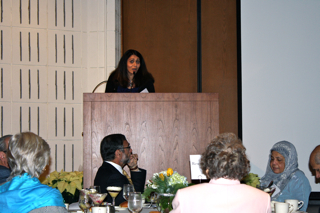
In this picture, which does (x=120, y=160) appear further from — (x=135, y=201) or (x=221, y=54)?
(x=221, y=54)

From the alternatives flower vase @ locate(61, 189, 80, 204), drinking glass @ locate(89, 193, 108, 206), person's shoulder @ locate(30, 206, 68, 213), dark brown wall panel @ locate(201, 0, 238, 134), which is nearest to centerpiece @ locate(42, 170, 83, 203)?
flower vase @ locate(61, 189, 80, 204)

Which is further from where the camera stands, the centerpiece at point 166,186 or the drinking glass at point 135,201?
the centerpiece at point 166,186

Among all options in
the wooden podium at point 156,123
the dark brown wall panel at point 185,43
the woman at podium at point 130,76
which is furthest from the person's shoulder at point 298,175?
the dark brown wall panel at point 185,43

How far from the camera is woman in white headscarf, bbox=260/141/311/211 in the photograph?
3127 mm

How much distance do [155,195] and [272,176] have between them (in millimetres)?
1703

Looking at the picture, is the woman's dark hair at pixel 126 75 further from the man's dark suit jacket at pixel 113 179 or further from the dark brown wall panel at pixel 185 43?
the dark brown wall panel at pixel 185 43

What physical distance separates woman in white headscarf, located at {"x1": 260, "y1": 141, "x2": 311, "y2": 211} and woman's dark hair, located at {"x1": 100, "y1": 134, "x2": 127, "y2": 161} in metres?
1.43

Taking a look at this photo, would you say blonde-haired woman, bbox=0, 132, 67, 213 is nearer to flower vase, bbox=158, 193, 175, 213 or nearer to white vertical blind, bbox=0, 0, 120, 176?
flower vase, bbox=158, 193, 175, 213

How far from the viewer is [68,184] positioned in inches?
150

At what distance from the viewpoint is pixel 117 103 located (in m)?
2.95

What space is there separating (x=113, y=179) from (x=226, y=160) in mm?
1254

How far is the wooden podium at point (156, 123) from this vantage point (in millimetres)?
2920

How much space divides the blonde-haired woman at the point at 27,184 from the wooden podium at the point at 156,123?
120cm

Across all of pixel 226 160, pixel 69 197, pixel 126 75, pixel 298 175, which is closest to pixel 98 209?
pixel 226 160
